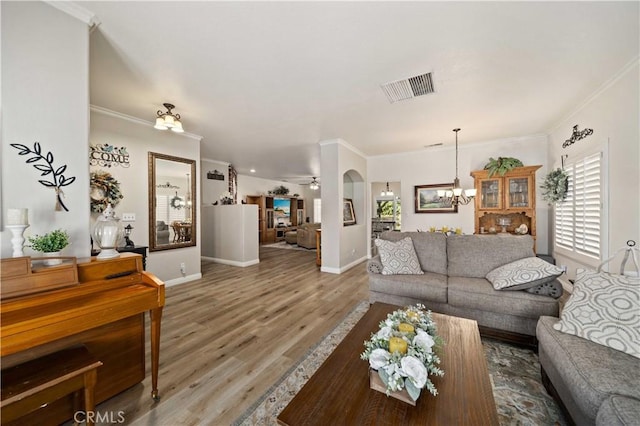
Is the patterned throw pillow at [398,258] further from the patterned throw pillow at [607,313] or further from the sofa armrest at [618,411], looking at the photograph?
the sofa armrest at [618,411]

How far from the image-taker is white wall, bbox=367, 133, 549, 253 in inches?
179

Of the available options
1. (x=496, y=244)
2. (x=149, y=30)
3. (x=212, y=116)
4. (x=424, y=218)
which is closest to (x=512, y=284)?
(x=496, y=244)

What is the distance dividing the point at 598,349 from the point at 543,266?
3.58 feet

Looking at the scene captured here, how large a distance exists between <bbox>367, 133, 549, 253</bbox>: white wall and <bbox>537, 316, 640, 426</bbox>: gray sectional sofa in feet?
12.6

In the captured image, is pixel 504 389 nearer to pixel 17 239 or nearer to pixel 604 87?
pixel 17 239

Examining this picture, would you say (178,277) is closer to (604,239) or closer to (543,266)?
(543,266)

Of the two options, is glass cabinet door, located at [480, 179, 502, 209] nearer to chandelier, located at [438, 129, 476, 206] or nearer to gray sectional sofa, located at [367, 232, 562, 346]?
chandelier, located at [438, 129, 476, 206]

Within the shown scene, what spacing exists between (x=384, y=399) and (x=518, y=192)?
16.3 ft

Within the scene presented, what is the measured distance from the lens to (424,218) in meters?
5.62

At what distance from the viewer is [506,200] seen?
451 cm

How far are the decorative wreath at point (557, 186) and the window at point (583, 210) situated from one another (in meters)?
0.06

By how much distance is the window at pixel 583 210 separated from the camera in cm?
286

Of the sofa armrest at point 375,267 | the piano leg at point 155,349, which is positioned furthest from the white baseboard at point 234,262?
the piano leg at point 155,349

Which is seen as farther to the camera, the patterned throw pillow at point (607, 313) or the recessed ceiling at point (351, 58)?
the recessed ceiling at point (351, 58)
